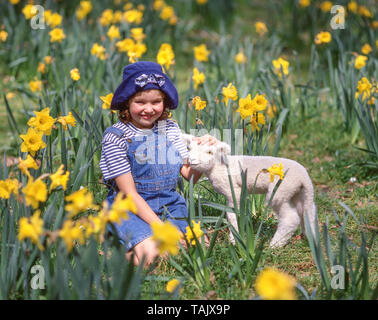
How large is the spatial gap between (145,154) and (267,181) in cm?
59

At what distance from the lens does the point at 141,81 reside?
2301 mm

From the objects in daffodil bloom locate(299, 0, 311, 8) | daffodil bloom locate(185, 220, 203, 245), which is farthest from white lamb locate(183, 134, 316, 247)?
daffodil bloom locate(299, 0, 311, 8)

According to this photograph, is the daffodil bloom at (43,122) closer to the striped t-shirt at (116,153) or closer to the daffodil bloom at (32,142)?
the daffodil bloom at (32,142)

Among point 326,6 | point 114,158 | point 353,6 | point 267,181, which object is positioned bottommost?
point 267,181

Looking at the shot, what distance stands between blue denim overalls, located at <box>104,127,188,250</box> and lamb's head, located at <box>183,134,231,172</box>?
0.59ft

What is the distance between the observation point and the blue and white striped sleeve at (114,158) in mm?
2305

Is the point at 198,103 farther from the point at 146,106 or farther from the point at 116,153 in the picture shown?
the point at 116,153

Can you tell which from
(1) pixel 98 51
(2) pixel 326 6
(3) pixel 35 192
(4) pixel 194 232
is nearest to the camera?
(3) pixel 35 192

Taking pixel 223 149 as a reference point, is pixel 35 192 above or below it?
below

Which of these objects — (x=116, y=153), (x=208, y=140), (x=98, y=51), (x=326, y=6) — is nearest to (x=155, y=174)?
(x=116, y=153)

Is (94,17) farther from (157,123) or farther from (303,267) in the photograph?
(303,267)

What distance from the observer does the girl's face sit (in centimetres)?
232

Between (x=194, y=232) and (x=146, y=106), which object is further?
(x=146, y=106)

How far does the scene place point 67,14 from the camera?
20.7 feet
